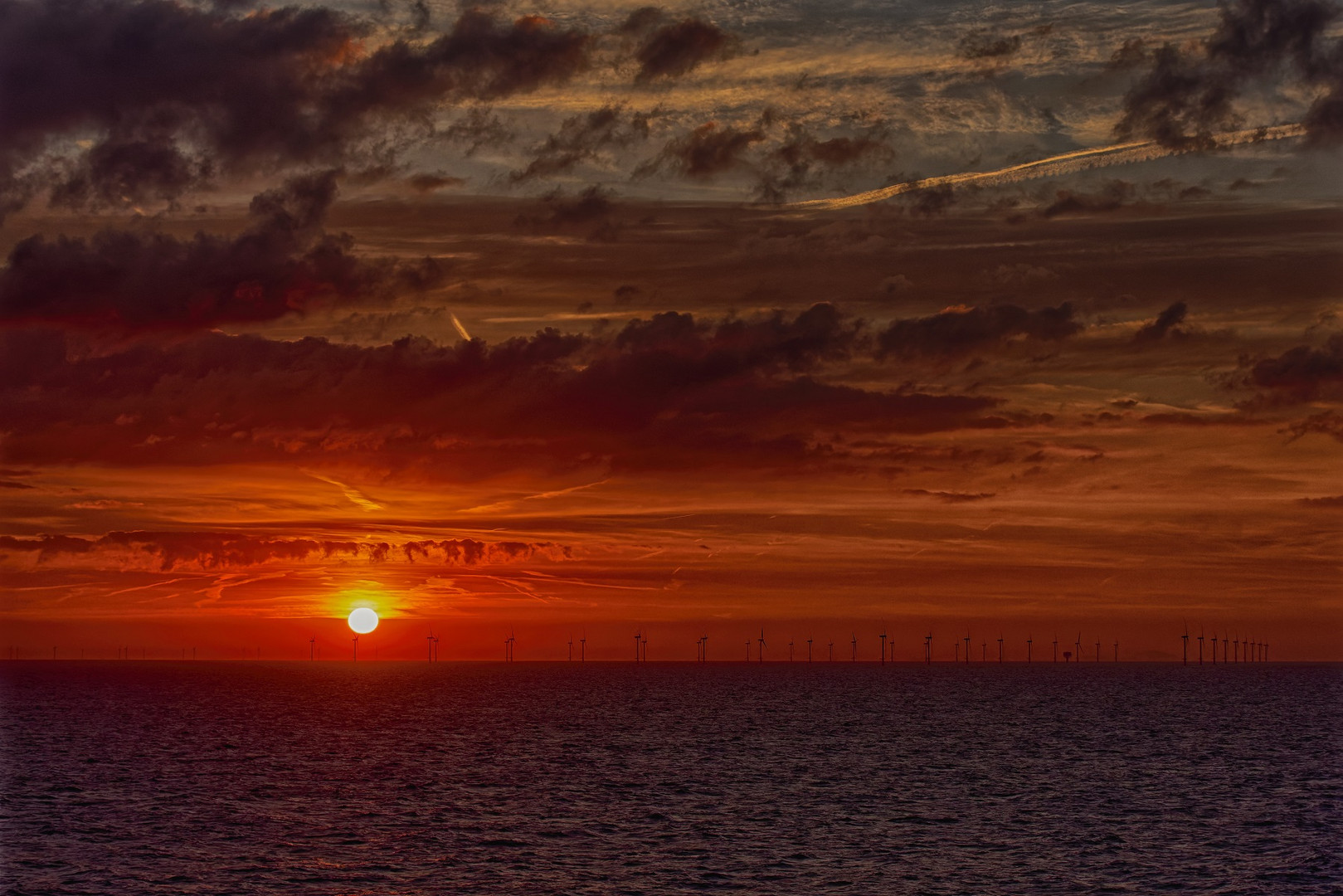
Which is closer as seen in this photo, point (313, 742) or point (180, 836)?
point (180, 836)

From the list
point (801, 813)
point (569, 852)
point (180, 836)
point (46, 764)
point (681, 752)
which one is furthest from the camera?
point (681, 752)

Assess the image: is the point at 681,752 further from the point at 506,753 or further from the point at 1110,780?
the point at 1110,780

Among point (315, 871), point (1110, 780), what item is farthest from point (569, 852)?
point (1110, 780)

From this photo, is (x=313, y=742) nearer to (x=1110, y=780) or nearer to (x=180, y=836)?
(x=180, y=836)

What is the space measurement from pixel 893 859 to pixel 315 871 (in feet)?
118

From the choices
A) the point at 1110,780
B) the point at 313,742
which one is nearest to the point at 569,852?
the point at 1110,780

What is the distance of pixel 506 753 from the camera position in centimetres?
16788

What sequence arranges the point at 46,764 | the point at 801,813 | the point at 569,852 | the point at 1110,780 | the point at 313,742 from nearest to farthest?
the point at 569,852
the point at 801,813
the point at 1110,780
the point at 46,764
the point at 313,742

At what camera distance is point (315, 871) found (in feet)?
283

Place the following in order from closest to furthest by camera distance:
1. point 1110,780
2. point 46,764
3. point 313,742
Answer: point 1110,780, point 46,764, point 313,742

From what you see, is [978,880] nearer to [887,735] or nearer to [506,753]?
[506,753]

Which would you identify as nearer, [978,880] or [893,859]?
[978,880]

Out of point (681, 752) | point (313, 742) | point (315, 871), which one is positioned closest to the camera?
A: point (315, 871)

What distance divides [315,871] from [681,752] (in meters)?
84.8
